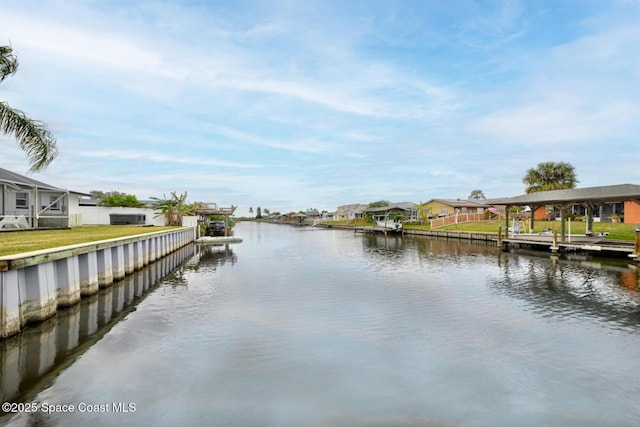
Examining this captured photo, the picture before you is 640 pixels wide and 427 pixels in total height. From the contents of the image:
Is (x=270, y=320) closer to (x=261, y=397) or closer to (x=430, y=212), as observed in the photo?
(x=261, y=397)

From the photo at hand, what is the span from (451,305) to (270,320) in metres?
6.47

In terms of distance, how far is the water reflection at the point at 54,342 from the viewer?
696 centimetres

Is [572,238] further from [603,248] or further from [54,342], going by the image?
[54,342]

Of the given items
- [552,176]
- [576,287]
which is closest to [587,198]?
[576,287]

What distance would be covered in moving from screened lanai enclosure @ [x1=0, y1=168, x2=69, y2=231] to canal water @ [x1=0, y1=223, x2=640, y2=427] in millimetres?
10199

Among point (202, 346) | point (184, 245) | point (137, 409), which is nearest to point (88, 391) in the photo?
point (137, 409)

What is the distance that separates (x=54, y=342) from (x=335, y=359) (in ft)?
22.4

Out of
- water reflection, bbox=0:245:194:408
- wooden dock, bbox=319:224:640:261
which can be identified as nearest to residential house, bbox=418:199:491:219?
wooden dock, bbox=319:224:640:261

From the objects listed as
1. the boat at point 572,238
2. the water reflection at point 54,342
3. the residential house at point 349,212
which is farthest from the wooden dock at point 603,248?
the residential house at point 349,212

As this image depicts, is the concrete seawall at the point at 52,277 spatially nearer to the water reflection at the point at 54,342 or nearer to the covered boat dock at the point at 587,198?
the water reflection at the point at 54,342

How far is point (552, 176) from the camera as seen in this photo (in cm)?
5606

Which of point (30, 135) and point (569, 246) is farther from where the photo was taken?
point (569, 246)

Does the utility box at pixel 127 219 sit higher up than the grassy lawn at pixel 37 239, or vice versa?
the utility box at pixel 127 219

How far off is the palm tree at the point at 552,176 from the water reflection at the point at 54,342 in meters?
58.1
